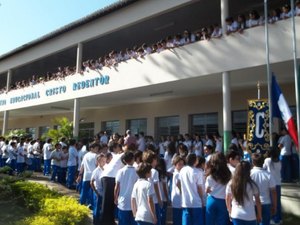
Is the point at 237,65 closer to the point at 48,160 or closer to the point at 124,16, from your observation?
the point at 124,16

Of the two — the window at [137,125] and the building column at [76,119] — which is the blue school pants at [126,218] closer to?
the building column at [76,119]

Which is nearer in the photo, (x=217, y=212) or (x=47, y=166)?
(x=217, y=212)

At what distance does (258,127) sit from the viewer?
837 centimetres

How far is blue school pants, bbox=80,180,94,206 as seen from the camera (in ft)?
27.2

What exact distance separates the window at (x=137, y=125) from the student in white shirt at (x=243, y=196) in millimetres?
15061

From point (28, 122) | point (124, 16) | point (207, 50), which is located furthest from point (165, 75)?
point (28, 122)

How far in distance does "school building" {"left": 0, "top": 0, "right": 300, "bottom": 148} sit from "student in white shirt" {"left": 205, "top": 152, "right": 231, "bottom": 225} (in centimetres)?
569

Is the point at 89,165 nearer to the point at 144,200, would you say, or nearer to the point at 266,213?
the point at 144,200

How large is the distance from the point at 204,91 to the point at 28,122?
20346mm

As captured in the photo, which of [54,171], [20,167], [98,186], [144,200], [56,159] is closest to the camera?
[144,200]

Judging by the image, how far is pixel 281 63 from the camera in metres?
10.1

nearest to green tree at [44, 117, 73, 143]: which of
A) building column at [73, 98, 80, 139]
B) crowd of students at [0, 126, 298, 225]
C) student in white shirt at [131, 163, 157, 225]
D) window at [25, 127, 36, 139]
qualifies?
building column at [73, 98, 80, 139]

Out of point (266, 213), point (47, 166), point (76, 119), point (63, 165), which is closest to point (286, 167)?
point (266, 213)

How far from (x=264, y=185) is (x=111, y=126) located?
16811mm
